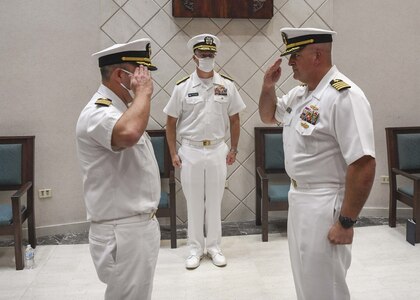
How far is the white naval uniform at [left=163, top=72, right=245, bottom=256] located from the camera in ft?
11.7

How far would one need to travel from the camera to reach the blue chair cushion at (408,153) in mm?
4289

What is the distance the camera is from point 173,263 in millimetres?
3623

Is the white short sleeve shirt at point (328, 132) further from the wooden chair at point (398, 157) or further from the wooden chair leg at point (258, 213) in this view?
the wooden chair at point (398, 157)

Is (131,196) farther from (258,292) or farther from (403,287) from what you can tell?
(403,287)

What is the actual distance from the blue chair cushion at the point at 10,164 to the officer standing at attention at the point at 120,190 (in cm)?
233

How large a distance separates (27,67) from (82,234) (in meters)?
1.65

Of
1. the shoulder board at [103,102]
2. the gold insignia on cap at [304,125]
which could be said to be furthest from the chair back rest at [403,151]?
the shoulder board at [103,102]

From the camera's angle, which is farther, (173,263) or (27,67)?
(27,67)

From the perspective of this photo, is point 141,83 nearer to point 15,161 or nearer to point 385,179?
point 15,161

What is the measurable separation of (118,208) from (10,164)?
2.48 metres

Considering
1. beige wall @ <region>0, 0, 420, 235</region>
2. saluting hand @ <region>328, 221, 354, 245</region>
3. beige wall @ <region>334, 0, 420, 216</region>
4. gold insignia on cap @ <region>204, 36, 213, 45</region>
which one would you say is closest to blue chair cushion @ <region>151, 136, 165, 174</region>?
beige wall @ <region>0, 0, 420, 235</region>

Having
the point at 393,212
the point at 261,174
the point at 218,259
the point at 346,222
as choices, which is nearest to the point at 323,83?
the point at 346,222

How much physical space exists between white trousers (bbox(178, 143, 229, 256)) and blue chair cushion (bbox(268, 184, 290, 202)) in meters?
0.62

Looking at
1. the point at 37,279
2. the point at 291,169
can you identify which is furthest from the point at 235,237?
the point at 291,169
